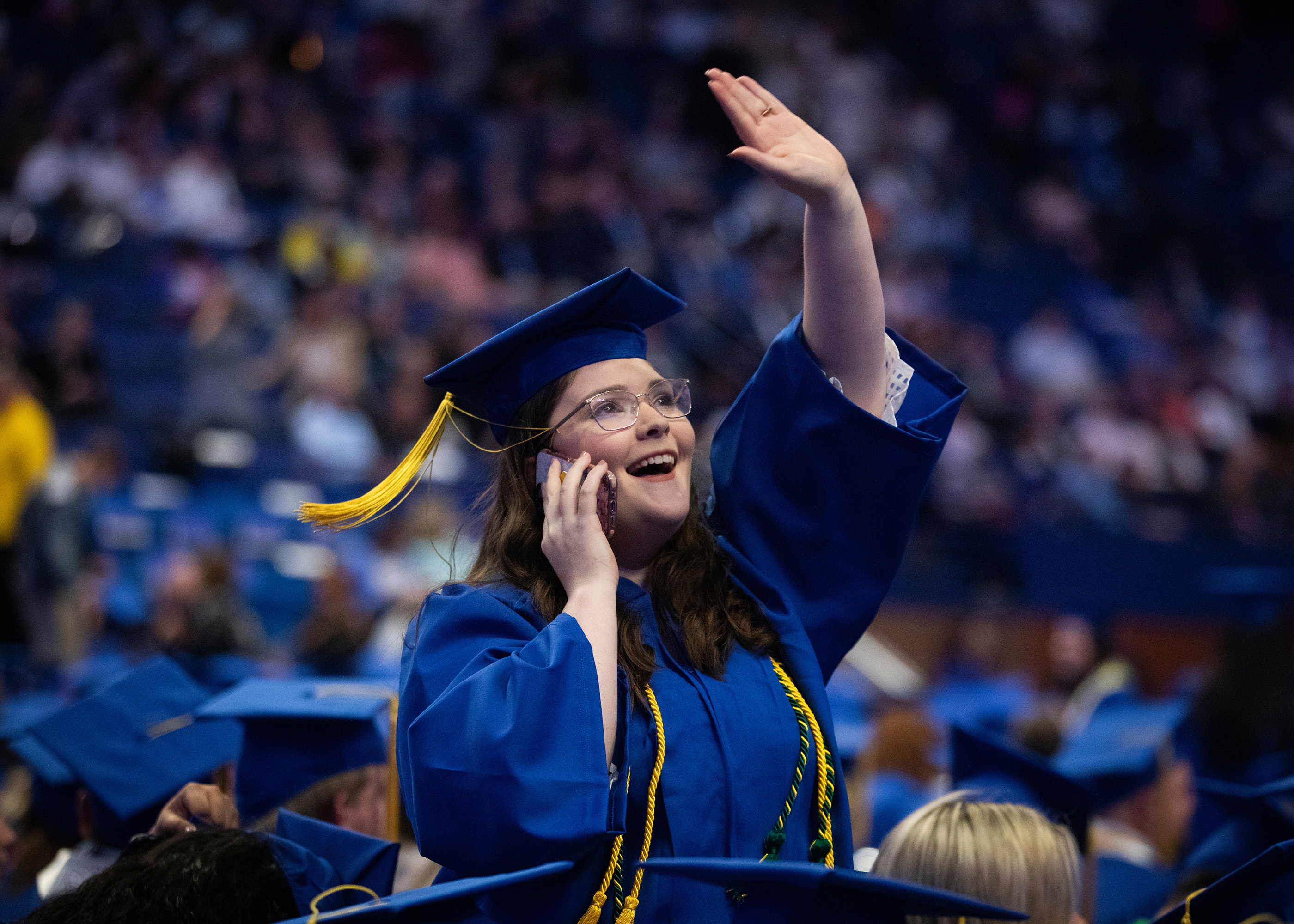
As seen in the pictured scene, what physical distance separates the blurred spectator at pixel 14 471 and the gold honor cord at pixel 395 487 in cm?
488

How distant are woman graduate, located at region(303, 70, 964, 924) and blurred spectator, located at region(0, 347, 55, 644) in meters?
5.00

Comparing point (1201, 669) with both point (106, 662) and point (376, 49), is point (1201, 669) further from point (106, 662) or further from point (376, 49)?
point (376, 49)

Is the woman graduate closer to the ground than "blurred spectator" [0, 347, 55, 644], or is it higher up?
higher up

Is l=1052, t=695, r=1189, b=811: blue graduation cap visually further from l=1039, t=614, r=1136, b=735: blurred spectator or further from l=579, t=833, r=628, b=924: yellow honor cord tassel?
l=579, t=833, r=628, b=924: yellow honor cord tassel

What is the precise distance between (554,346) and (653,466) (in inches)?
9.4

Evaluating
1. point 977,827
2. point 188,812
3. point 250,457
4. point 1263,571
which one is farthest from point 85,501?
point 1263,571

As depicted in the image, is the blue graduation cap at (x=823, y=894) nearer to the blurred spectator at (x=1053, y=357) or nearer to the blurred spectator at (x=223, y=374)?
the blurred spectator at (x=223, y=374)

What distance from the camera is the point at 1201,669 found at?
820cm

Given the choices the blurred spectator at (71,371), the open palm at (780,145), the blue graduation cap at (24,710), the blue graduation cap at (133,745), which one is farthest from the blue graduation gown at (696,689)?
the blurred spectator at (71,371)

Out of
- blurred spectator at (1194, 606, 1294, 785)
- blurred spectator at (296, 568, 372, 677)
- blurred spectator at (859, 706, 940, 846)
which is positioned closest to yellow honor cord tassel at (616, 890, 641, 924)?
blurred spectator at (859, 706, 940, 846)

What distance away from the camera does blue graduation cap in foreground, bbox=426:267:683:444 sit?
1.70 metres

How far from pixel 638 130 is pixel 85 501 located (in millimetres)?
7348

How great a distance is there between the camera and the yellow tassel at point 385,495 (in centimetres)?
174

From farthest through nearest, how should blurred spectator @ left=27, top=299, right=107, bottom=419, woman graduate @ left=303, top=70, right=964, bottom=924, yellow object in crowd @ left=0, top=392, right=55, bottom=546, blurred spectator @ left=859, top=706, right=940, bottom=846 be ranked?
1. blurred spectator @ left=27, top=299, right=107, bottom=419
2. yellow object in crowd @ left=0, top=392, right=55, bottom=546
3. blurred spectator @ left=859, top=706, right=940, bottom=846
4. woman graduate @ left=303, top=70, right=964, bottom=924
